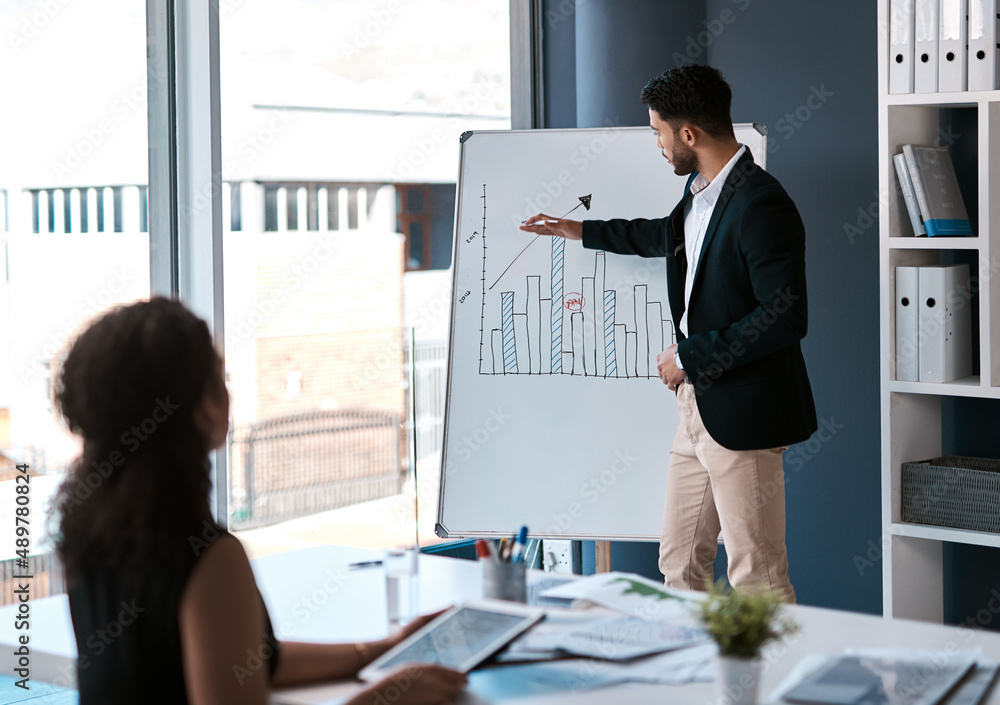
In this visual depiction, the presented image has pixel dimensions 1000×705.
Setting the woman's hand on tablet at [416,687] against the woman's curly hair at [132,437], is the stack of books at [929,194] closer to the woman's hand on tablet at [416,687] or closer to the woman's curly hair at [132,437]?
the woman's hand on tablet at [416,687]

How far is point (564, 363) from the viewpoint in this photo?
2990 mm

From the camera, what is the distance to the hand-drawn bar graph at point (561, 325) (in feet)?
9.75

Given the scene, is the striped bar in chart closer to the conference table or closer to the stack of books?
the stack of books

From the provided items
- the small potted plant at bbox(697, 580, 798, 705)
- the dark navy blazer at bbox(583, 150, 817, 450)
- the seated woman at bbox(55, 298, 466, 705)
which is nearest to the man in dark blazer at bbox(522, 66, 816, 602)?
the dark navy blazer at bbox(583, 150, 817, 450)

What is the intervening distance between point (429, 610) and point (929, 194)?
186 centimetres

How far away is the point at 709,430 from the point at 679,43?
5.15 feet

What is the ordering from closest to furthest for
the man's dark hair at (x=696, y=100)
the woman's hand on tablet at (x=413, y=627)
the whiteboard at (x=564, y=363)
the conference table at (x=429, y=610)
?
the conference table at (x=429, y=610), the woman's hand on tablet at (x=413, y=627), the man's dark hair at (x=696, y=100), the whiteboard at (x=564, y=363)

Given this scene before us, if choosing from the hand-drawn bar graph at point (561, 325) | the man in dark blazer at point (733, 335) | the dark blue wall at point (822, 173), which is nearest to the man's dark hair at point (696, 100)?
the man in dark blazer at point (733, 335)

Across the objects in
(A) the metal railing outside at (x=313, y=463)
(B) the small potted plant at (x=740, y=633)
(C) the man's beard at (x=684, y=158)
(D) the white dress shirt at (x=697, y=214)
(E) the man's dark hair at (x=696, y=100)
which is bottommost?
(A) the metal railing outside at (x=313, y=463)

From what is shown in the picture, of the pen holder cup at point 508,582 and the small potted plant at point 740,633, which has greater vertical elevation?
the small potted plant at point 740,633

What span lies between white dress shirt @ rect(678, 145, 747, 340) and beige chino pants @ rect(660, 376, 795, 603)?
0.86 ft

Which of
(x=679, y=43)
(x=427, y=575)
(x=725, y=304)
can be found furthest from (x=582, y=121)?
(x=427, y=575)

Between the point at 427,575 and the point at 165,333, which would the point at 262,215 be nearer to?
the point at 427,575

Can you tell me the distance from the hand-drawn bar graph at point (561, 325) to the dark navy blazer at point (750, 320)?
456 mm
